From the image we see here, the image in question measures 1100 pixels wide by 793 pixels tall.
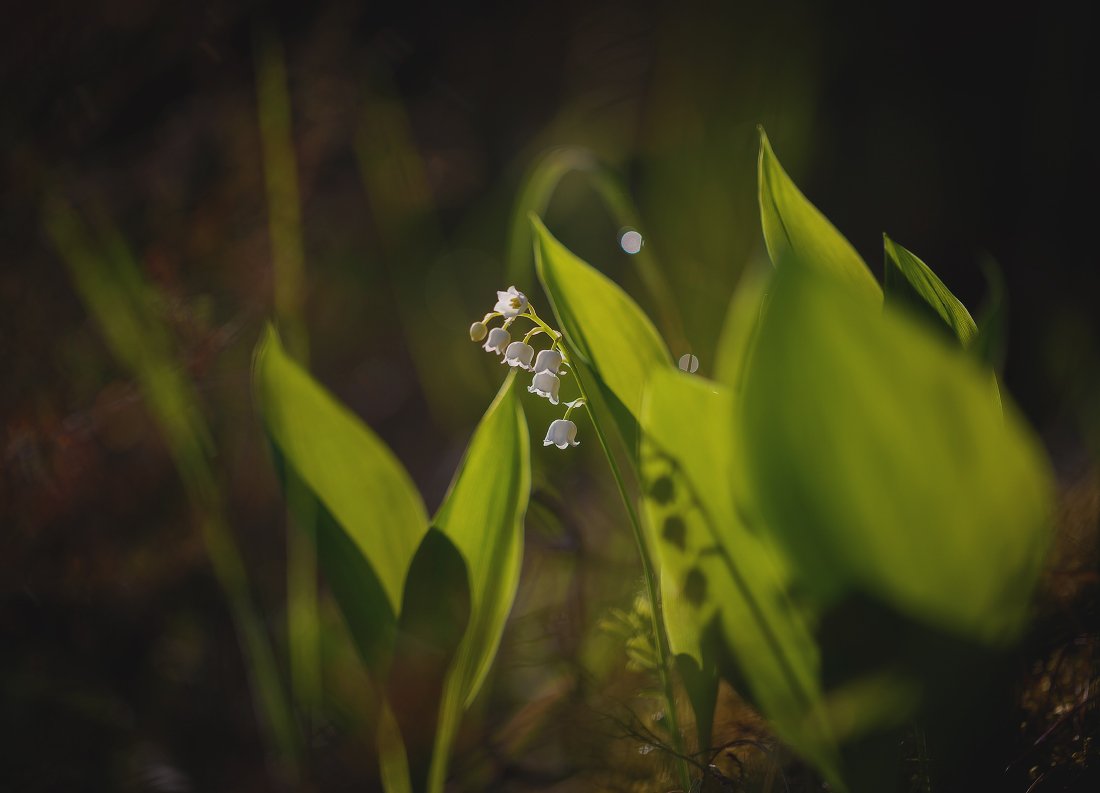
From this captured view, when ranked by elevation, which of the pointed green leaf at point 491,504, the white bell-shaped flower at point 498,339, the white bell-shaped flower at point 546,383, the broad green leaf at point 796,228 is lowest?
the pointed green leaf at point 491,504

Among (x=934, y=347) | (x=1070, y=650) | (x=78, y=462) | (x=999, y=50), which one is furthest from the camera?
(x=999, y=50)

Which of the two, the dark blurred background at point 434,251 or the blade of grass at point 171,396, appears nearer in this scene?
the blade of grass at point 171,396

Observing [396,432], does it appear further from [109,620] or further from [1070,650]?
[1070,650]

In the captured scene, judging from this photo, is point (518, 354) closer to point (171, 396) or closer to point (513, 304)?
point (513, 304)

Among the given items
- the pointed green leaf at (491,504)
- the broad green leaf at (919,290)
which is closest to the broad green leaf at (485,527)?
the pointed green leaf at (491,504)

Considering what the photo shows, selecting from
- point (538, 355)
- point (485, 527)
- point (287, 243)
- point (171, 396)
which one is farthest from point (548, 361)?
point (287, 243)

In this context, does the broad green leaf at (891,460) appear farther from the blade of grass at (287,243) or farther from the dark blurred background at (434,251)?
→ the blade of grass at (287,243)

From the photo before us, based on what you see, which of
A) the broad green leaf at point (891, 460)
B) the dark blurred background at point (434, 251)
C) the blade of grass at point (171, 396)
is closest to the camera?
the broad green leaf at point (891, 460)

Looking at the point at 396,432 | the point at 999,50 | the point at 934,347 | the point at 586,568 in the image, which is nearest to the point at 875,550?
the point at 934,347
